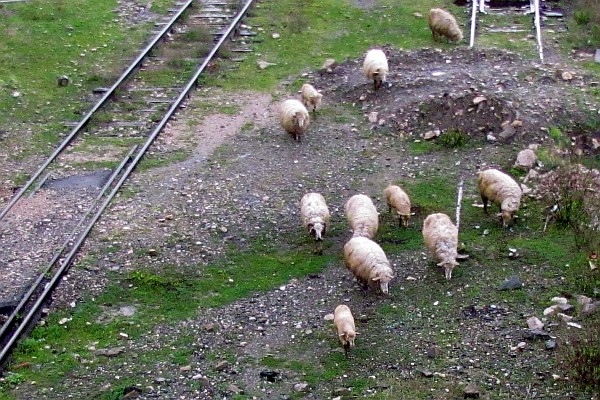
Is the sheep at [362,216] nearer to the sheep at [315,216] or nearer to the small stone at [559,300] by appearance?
the sheep at [315,216]

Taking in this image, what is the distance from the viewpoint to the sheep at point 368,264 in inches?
413

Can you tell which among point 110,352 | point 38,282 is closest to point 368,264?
point 110,352

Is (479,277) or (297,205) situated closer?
(479,277)

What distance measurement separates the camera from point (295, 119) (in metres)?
14.5

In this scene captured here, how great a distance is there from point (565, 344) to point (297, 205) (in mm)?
4606

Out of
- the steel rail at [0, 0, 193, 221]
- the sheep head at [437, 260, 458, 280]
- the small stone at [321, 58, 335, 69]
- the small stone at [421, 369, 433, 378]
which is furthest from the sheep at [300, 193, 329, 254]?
the small stone at [321, 58, 335, 69]

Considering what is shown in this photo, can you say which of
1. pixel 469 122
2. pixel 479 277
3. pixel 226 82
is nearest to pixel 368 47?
pixel 226 82

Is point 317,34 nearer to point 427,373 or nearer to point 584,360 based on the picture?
point 427,373

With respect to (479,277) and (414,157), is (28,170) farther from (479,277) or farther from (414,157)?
(479,277)

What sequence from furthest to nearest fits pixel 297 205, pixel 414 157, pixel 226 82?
1. pixel 226 82
2. pixel 414 157
3. pixel 297 205

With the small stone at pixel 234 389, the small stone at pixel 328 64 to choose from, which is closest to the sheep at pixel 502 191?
the small stone at pixel 234 389

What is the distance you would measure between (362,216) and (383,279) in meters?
1.40

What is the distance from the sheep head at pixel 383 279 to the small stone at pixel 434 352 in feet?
3.99

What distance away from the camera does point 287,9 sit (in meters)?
21.0
